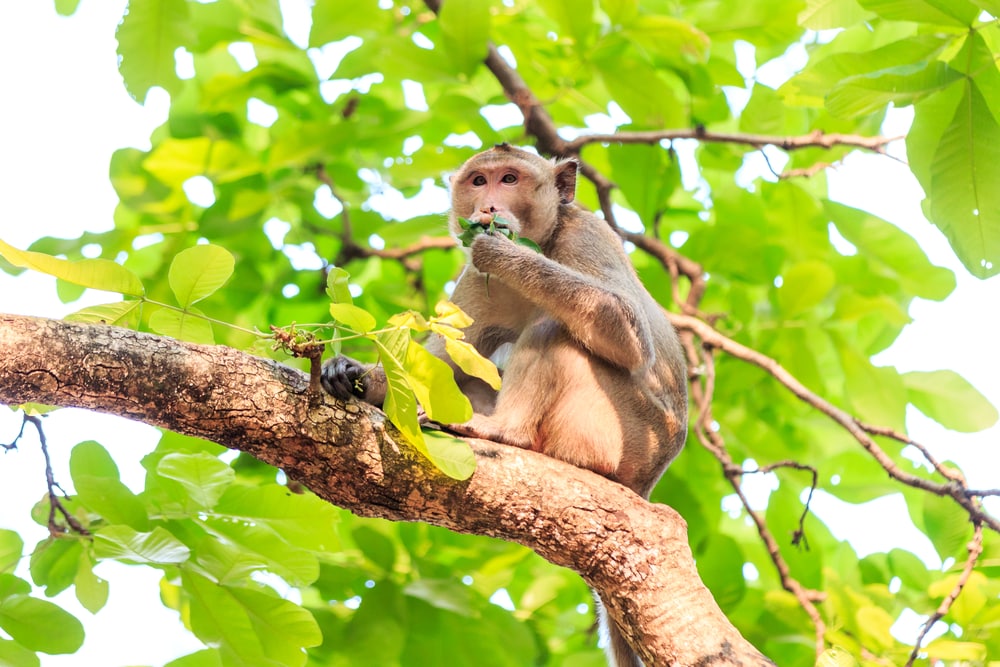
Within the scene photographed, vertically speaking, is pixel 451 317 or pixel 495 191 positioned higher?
pixel 451 317

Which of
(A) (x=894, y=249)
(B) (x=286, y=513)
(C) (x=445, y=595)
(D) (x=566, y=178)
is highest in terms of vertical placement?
(D) (x=566, y=178)

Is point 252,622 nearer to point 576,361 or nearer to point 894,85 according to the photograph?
point 576,361

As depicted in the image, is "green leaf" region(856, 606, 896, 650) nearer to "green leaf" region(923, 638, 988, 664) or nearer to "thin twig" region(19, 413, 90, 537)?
"green leaf" region(923, 638, 988, 664)

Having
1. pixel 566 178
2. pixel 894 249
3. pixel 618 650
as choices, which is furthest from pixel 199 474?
pixel 894 249

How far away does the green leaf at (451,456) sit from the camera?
2.88 meters

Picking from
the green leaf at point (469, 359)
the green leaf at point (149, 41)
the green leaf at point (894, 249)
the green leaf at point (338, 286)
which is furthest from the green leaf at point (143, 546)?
the green leaf at point (894, 249)

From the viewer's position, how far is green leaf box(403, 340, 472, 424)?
2576mm

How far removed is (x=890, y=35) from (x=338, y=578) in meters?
3.94

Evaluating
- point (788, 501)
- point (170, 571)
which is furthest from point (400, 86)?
point (170, 571)

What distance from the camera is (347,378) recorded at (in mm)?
3471

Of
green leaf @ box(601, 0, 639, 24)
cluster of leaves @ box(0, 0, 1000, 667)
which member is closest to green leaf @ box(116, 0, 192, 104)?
cluster of leaves @ box(0, 0, 1000, 667)

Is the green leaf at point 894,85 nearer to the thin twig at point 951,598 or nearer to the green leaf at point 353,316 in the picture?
the green leaf at point 353,316

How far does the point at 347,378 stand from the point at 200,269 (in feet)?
2.60

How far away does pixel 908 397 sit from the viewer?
521 cm
